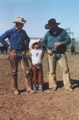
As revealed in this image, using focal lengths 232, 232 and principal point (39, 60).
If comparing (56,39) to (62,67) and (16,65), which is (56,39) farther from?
(16,65)

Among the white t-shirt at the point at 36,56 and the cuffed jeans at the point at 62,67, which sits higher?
the white t-shirt at the point at 36,56

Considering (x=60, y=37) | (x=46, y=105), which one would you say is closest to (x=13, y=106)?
(x=46, y=105)

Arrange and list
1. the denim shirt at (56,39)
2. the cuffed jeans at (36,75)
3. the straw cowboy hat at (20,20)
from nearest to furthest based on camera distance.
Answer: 1. the straw cowboy hat at (20,20)
2. the denim shirt at (56,39)
3. the cuffed jeans at (36,75)

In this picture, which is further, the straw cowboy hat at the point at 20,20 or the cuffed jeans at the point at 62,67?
the cuffed jeans at the point at 62,67

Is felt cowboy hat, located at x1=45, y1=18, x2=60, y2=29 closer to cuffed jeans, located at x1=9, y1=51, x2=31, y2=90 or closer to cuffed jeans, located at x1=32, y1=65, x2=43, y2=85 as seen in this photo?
cuffed jeans, located at x1=9, y1=51, x2=31, y2=90

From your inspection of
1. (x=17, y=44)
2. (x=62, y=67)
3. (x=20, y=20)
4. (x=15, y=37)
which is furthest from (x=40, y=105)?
(x=20, y=20)

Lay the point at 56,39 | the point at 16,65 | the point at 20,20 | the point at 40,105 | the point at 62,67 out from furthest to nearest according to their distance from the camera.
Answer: the point at 62,67 < the point at 56,39 < the point at 16,65 < the point at 20,20 < the point at 40,105

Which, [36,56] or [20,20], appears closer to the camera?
[20,20]

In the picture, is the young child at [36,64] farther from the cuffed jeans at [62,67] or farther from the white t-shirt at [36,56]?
the cuffed jeans at [62,67]

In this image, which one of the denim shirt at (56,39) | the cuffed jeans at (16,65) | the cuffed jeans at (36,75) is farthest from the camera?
the cuffed jeans at (36,75)

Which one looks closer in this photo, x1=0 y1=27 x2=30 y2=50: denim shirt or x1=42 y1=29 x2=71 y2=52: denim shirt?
x1=0 y1=27 x2=30 y2=50: denim shirt

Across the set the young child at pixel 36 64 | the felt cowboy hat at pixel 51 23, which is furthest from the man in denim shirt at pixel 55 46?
the young child at pixel 36 64

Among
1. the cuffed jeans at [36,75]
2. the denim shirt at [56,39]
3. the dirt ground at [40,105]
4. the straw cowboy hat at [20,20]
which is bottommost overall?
the dirt ground at [40,105]

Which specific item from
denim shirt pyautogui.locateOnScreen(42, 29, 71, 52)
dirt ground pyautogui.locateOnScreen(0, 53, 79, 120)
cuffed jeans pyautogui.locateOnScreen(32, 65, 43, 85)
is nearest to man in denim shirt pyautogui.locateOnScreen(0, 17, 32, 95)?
cuffed jeans pyautogui.locateOnScreen(32, 65, 43, 85)
